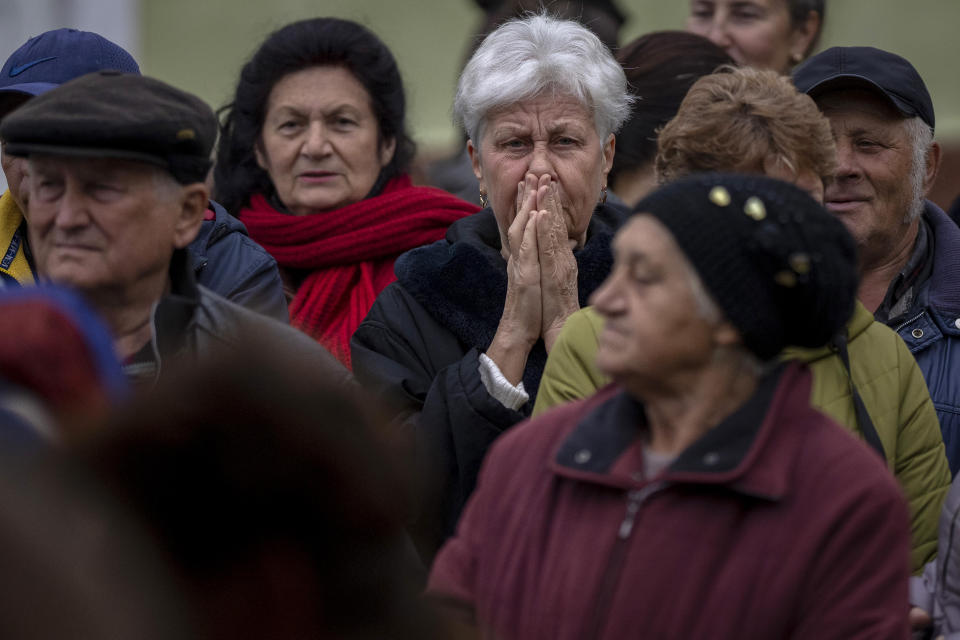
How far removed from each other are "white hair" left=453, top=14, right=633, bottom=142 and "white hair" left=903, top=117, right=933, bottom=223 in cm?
79

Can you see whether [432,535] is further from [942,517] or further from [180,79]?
[180,79]

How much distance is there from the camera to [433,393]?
10.9 feet

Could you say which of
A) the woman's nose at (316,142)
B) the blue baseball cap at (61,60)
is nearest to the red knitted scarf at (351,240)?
the woman's nose at (316,142)

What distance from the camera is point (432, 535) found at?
313 cm

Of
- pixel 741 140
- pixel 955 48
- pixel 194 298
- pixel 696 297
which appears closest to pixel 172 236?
pixel 194 298

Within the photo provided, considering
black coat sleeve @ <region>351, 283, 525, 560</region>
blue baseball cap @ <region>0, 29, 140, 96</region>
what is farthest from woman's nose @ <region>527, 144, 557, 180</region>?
blue baseball cap @ <region>0, 29, 140, 96</region>

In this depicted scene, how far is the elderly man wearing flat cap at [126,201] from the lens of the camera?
2.59m

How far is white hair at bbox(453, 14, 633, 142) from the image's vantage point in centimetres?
368

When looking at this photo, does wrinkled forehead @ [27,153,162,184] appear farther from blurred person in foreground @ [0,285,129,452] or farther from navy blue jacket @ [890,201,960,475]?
navy blue jacket @ [890,201,960,475]

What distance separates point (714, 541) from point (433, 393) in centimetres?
118

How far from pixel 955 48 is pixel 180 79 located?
15.1ft

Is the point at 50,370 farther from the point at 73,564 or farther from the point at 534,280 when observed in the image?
the point at 534,280

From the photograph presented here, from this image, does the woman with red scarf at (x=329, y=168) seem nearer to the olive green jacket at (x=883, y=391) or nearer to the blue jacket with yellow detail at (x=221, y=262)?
the blue jacket with yellow detail at (x=221, y=262)

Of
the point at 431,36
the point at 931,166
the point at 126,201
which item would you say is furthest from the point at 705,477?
the point at 431,36
